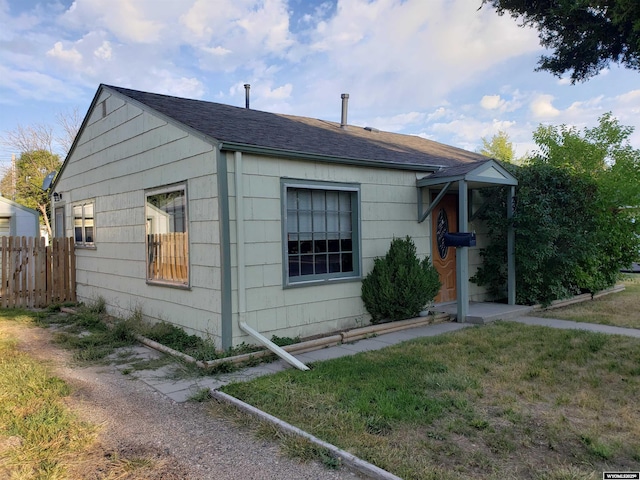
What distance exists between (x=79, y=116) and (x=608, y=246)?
28.5 meters

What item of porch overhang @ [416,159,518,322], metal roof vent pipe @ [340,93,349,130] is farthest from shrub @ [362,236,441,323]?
metal roof vent pipe @ [340,93,349,130]

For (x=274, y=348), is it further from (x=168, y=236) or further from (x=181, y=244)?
(x=168, y=236)

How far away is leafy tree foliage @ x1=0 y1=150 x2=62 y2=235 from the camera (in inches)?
997

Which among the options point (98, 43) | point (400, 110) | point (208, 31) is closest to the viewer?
point (208, 31)

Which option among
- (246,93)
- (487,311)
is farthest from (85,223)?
(487,311)

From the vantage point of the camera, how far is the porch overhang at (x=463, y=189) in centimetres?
738

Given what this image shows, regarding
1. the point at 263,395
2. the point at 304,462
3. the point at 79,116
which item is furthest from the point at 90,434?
the point at 79,116

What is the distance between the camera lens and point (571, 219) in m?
8.78

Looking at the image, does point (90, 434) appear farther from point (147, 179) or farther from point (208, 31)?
point (208, 31)

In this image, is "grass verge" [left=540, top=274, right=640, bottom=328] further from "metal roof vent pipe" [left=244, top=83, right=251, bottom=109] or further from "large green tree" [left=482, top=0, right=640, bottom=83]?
"metal roof vent pipe" [left=244, top=83, right=251, bottom=109]

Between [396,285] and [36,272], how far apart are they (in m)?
8.39

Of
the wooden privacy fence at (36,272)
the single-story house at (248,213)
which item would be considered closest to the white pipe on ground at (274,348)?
the single-story house at (248,213)

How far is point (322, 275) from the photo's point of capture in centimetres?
686

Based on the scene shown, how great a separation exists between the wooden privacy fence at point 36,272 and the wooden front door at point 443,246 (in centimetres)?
845
